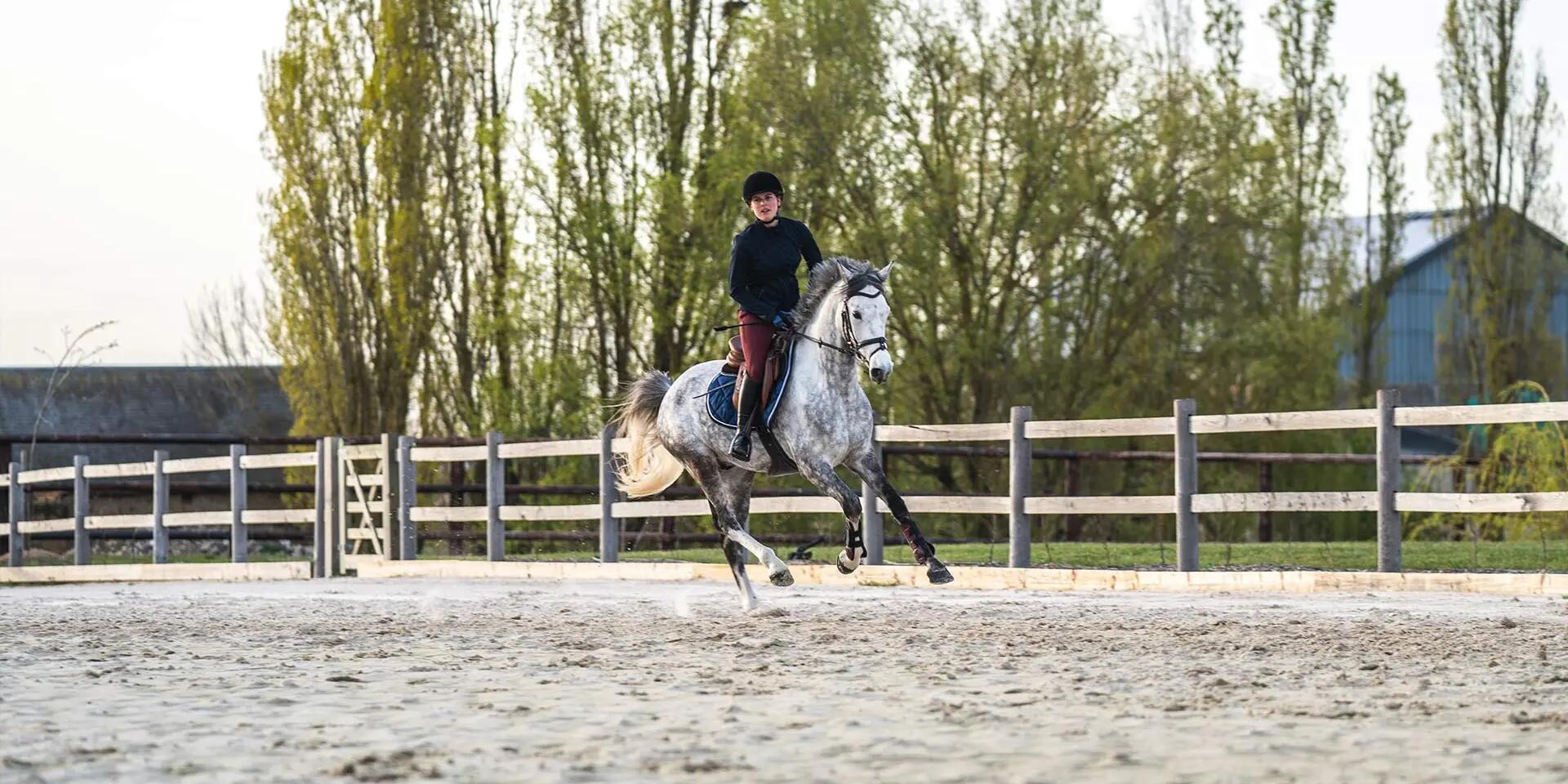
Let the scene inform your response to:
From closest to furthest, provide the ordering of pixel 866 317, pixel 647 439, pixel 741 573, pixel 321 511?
1. pixel 866 317
2. pixel 741 573
3. pixel 647 439
4. pixel 321 511

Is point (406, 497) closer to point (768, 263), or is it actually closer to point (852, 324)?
point (768, 263)

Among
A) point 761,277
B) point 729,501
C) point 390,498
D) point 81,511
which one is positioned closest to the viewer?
point 761,277

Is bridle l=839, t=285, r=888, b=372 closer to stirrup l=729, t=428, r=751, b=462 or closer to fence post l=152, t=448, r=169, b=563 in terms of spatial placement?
stirrup l=729, t=428, r=751, b=462

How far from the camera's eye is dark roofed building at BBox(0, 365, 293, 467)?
49.0 meters

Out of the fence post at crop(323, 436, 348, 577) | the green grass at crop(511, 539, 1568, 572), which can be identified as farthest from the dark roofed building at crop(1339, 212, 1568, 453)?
the fence post at crop(323, 436, 348, 577)

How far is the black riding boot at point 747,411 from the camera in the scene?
10.7 m

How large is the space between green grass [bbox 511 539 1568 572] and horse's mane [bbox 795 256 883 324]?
578 centimetres

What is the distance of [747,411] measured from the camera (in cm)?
1070

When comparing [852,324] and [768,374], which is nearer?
[852,324]

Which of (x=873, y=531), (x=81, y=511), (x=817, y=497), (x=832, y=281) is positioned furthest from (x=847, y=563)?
(x=81, y=511)

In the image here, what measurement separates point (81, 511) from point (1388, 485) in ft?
48.2

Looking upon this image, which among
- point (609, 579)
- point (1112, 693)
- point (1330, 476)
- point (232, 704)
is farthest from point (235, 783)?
point (1330, 476)

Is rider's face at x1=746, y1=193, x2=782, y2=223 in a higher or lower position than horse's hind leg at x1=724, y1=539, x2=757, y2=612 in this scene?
higher

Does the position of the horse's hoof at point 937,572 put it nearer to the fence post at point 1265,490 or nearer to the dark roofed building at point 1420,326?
the fence post at point 1265,490
